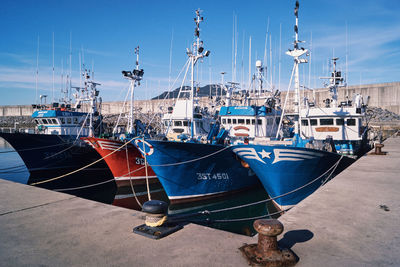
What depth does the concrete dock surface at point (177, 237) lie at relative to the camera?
3244mm

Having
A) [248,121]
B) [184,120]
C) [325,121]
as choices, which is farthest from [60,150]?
[325,121]

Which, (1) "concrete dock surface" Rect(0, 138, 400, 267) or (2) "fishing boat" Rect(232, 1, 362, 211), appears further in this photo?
(2) "fishing boat" Rect(232, 1, 362, 211)

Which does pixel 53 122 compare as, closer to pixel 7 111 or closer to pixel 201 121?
pixel 201 121

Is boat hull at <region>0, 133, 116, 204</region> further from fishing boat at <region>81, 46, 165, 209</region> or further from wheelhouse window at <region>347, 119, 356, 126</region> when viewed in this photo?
wheelhouse window at <region>347, 119, 356, 126</region>

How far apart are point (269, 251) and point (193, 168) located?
1059cm

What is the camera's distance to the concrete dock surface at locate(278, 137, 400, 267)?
3.28 metres

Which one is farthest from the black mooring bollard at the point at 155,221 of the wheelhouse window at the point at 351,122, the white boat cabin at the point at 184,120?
the wheelhouse window at the point at 351,122

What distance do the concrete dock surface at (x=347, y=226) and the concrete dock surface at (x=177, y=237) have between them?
0.04 feet

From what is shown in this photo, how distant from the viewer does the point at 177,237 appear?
3.86 metres

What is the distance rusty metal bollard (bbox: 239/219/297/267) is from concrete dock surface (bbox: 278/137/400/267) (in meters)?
0.17

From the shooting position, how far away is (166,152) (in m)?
13.2

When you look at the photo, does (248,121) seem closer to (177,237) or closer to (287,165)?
(287,165)

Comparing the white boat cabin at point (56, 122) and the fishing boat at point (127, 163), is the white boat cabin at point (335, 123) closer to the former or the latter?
the fishing boat at point (127, 163)

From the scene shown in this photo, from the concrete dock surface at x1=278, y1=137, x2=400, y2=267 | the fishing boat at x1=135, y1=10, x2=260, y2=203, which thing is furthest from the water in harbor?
the concrete dock surface at x1=278, y1=137, x2=400, y2=267
